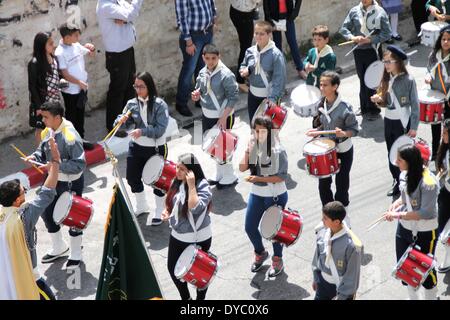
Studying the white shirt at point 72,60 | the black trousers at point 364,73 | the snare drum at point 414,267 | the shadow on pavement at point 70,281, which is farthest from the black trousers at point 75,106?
the snare drum at point 414,267

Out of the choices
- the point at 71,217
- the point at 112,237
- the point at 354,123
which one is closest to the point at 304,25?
the point at 354,123

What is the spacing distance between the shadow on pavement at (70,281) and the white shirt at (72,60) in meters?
3.03

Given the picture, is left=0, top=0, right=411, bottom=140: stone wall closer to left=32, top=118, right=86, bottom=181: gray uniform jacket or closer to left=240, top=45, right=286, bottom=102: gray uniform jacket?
left=240, top=45, right=286, bottom=102: gray uniform jacket

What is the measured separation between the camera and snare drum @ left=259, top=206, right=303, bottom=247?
1049 cm

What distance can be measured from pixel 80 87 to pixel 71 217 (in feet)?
10.7

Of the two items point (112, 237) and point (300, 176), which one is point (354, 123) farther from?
point (112, 237)

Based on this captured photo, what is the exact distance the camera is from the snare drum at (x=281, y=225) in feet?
34.4

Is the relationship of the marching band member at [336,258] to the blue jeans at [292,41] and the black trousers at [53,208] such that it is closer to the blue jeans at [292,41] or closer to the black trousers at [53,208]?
the black trousers at [53,208]

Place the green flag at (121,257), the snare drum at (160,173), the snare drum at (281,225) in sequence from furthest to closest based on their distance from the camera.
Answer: the snare drum at (160,173)
the snare drum at (281,225)
the green flag at (121,257)

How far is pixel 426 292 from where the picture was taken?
10.0m

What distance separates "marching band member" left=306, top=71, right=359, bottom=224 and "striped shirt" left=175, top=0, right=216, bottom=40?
12.6 ft

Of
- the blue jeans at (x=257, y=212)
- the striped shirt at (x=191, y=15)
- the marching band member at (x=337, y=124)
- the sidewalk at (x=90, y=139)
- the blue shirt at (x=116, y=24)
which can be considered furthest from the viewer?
the striped shirt at (x=191, y=15)

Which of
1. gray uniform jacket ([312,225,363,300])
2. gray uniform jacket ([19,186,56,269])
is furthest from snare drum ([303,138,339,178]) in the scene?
gray uniform jacket ([19,186,56,269])
